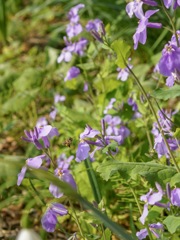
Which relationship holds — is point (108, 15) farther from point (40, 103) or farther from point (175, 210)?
point (175, 210)

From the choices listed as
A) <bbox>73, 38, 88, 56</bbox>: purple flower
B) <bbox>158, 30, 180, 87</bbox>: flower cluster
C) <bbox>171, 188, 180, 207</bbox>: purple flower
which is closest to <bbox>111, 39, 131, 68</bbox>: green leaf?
<bbox>158, 30, 180, 87</bbox>: flower cluster

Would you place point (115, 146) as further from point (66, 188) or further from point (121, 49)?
point (66, 188)

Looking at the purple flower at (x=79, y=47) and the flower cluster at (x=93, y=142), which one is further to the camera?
the purple flower at (x=79, y=47)

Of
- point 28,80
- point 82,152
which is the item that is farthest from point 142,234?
point 28,80

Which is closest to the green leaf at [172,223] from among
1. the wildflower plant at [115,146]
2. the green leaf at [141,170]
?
the wildflower plant at [115,146]

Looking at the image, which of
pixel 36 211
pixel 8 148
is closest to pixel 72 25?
pixel 36 211

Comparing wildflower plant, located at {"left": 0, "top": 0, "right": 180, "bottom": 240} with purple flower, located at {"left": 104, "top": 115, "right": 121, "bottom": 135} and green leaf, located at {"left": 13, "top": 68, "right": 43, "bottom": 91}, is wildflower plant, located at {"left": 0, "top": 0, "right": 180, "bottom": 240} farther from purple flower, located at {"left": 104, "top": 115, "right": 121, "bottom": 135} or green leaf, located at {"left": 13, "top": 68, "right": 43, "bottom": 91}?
green leaf, located at {"left": 13, "top": 68, "right": 43, "bottom": 91}

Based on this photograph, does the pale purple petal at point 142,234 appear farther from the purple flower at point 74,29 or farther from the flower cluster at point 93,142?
the purple flower at point 74,29

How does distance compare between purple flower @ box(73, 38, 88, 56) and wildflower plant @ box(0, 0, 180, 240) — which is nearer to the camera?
wildflower plant @ box(0, 0, 180, 240)
